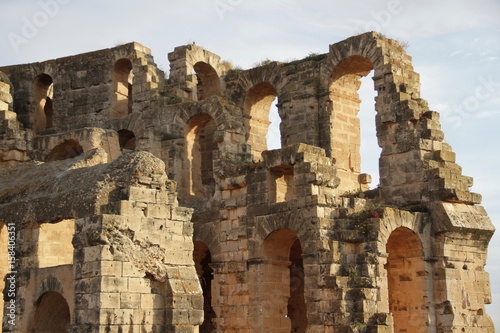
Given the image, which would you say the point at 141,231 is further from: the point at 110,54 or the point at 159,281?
the point at 110,54

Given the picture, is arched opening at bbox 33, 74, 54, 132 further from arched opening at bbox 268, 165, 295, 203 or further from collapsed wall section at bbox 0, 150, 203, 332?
collapsed wall section at bbox 0, 150, 203, 332

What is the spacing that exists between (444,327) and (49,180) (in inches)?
395

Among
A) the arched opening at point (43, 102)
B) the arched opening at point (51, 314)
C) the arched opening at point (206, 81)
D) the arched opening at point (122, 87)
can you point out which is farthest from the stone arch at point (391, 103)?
the arched opening at point (43, 102)

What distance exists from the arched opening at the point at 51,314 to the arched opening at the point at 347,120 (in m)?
9.39

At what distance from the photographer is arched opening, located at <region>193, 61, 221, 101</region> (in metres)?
28.2

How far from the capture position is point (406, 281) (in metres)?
22.3

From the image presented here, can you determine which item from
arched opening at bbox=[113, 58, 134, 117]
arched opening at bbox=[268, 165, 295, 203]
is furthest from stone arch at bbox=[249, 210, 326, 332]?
arched opening at bbox=[113, 58, 134, 117]

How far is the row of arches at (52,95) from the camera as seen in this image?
2833cm

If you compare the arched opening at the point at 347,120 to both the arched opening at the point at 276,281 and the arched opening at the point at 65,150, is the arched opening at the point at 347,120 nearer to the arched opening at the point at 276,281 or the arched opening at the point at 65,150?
the arched opening at the point at 276,281

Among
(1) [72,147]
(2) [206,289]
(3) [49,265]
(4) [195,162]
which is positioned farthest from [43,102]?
(3) [49,265]

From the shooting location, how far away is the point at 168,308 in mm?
16234

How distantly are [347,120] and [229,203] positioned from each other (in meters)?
4.76

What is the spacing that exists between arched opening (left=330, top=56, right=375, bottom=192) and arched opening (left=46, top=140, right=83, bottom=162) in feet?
24.1

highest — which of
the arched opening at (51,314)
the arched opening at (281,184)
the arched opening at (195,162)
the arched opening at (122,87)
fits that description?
the arched opening at (122,87)
